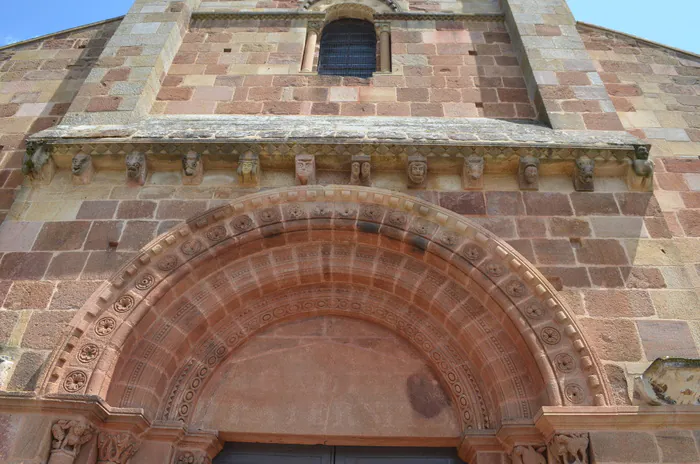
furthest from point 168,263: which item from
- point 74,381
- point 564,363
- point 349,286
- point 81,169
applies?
point 564,363

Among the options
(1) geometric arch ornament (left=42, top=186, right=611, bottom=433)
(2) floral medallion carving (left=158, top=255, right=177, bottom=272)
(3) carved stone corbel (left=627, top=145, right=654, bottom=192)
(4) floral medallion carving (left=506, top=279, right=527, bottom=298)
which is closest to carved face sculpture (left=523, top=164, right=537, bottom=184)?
(1) geometric arch ornament (left=42, top=186, right=611, bottom=433)

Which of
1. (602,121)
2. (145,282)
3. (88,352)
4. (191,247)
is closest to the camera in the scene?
(88,352)

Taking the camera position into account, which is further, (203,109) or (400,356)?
(203,109)

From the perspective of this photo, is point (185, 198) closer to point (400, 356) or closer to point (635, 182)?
point (400, 356)

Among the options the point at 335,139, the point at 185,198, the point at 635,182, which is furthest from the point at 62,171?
the point at 635,182

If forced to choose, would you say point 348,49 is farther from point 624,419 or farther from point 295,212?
point 624,419

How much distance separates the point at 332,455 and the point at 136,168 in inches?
128

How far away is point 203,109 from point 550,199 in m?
4.25

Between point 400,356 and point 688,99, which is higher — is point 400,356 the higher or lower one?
the lower one

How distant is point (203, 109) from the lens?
6.73 meters

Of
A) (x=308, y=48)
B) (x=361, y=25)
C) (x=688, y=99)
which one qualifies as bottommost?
(x=688, y=99)

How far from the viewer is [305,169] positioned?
526 cm

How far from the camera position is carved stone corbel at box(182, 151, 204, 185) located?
208 inches

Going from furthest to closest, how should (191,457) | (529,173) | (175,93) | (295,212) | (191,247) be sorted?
(175,93) < (529,173) < (295,212) < (191,247) < (191,457)
